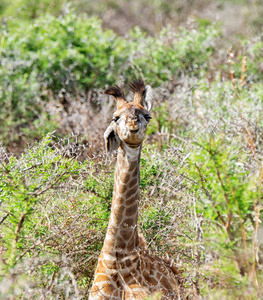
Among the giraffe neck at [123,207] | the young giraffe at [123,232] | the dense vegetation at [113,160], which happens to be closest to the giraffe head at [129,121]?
the young giraffe at [123,232]

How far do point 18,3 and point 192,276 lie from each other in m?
12.9

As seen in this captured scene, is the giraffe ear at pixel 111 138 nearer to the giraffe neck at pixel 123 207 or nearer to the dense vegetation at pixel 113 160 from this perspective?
the giraffe neck at pixel 123 207

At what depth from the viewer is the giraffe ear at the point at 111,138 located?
356cm

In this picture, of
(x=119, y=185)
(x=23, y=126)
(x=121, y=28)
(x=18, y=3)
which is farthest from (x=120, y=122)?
(x=121, y=28)

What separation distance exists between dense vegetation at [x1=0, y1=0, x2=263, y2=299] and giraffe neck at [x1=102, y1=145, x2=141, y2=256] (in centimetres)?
29

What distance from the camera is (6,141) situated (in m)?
7.57

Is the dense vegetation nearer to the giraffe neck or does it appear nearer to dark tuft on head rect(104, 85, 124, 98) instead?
the giraffe neck

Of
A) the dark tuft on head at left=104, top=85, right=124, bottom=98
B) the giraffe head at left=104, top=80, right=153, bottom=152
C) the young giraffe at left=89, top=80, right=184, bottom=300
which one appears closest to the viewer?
the giraffe head at left=104, top=80, right=153, bottom=152

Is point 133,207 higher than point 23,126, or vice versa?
point 133,207

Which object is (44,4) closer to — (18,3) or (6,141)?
(18,3)

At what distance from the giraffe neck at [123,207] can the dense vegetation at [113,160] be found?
293 millimetres

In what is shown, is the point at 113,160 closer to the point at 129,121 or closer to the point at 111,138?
the point at 111,138

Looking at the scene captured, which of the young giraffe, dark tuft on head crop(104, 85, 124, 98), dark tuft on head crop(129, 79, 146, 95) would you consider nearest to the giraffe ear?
the young giraffe

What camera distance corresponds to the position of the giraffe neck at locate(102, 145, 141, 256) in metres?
3.57
